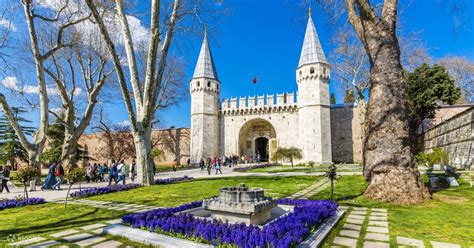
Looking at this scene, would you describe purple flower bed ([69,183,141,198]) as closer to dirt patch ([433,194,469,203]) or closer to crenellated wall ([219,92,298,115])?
dirt patch ([433,194,469,203])

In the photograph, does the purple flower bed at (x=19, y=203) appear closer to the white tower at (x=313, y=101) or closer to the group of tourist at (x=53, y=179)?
the group of tourist at (x=53, y=179)

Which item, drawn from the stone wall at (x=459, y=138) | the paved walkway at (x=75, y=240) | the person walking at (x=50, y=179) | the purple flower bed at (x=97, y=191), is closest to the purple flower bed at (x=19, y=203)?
the purple flower bed at (x=97, y=191)

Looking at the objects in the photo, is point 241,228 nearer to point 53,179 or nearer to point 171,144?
point 53,179

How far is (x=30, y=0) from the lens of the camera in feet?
38.9

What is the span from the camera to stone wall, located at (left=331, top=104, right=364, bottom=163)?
27.0 metres

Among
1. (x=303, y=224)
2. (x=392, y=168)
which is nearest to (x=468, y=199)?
(x=392, y=168)

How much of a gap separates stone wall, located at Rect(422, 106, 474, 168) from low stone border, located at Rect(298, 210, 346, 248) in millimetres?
11033

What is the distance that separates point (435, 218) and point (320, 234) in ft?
8.73

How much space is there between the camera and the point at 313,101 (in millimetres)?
26000

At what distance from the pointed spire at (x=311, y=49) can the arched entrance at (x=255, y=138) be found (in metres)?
8.96

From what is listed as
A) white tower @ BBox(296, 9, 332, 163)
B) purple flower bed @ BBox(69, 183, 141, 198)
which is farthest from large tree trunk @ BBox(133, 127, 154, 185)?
white tower @ BBox(296, 9, 332, 163)

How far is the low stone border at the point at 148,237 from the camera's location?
11.2 ft

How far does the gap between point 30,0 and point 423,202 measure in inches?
666

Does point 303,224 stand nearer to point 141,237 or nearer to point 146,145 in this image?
point 141,237
